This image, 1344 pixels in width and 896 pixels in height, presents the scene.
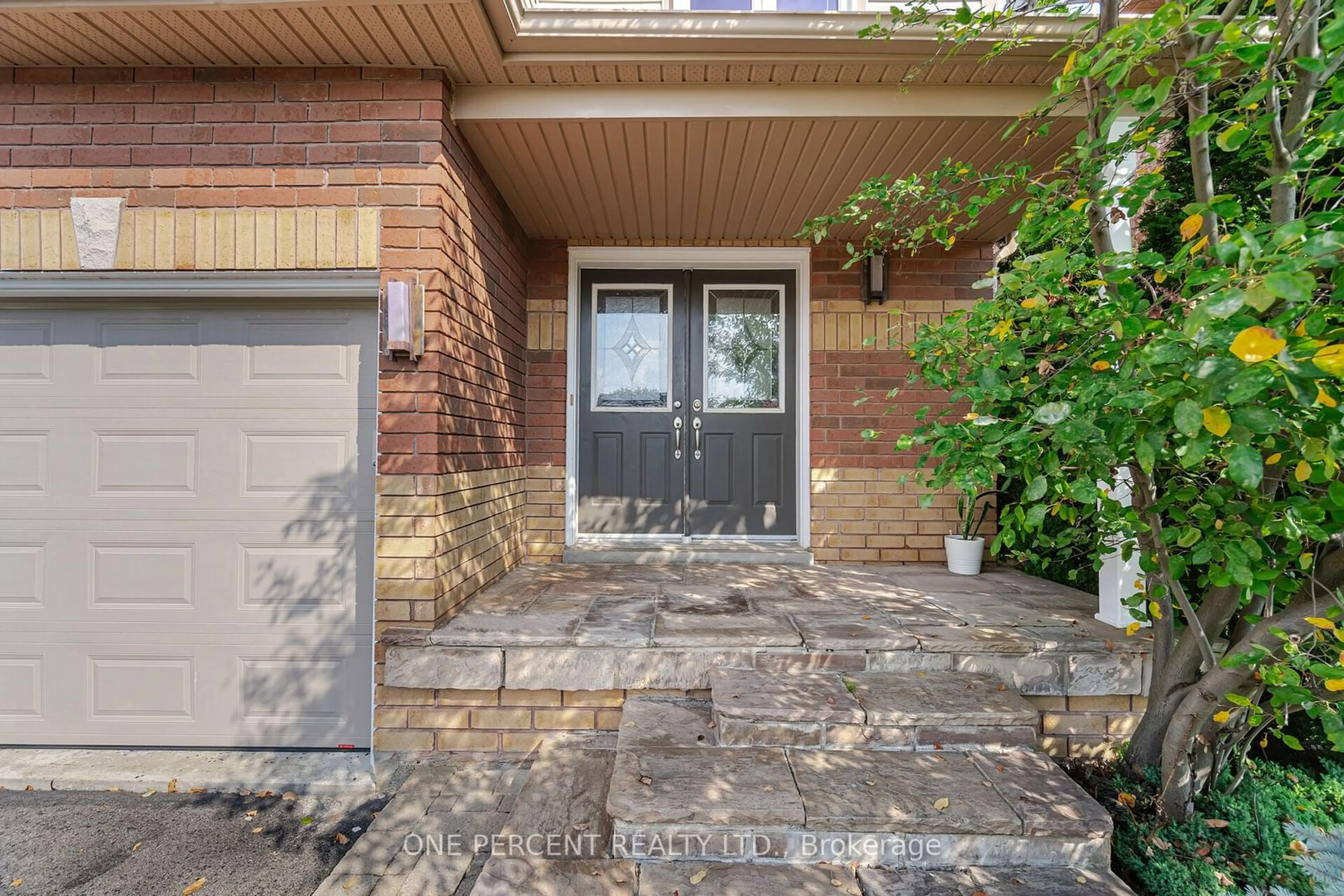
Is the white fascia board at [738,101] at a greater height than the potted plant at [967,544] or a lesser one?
greater

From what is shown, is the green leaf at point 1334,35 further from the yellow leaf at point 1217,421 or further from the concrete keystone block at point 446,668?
the concrete keystone block at point 446,668

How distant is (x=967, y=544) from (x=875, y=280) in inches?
68.9

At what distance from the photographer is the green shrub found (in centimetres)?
160

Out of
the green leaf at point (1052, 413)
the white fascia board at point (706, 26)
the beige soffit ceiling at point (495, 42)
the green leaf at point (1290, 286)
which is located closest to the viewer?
the green leaf at point (1290, 286)

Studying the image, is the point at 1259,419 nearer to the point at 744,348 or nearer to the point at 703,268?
the point at 744,348

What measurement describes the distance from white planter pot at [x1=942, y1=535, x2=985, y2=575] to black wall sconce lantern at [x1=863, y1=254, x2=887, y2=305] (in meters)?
1.60

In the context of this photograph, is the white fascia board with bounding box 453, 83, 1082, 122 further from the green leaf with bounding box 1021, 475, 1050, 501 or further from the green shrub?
the green shrub

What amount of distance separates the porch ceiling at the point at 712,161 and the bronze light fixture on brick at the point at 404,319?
832mm

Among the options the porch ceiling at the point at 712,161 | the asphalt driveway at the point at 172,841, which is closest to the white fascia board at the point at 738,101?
the porch ceiling at the point at 712,161

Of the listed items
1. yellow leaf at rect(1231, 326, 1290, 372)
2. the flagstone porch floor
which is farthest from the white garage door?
yellow leaf at rect(1231, 326, 1290, 372)

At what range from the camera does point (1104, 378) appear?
138 cm

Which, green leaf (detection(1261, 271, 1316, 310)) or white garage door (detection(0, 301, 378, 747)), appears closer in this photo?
green leaf (detection(1261, 271, 1316, 310))

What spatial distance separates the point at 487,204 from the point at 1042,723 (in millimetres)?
3422

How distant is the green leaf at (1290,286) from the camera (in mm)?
917
